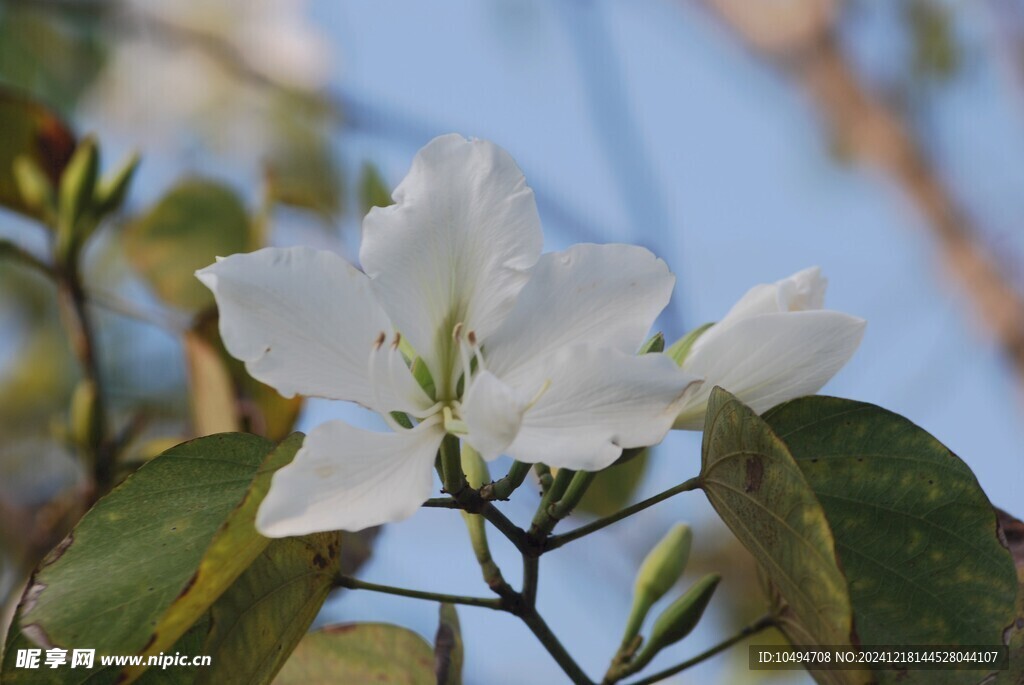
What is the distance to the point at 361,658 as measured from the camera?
86 centimetres

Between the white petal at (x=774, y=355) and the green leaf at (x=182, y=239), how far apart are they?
878 mm

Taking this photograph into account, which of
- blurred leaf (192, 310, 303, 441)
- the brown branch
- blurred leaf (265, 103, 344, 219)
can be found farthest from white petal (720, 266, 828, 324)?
the brown branch

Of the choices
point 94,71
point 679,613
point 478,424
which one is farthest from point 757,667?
point 94,71

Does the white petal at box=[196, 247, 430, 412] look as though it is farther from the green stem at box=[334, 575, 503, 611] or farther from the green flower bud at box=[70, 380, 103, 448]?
the green flower bud at box=[70, 380, 103, 448]

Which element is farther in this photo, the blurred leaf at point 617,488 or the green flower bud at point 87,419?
the green flower bud at point 87,419

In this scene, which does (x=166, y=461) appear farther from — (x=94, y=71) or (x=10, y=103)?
(x=94, y=71)

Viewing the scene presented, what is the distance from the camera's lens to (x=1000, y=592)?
2.06 ft

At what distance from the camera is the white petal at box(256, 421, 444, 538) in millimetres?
526

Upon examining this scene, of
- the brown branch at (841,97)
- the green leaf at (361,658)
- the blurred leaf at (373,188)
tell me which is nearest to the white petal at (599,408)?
the green leaf at (361,658)

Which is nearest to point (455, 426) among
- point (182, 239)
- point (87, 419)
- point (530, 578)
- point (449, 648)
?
point (530, 578)

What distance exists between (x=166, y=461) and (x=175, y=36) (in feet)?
6.83

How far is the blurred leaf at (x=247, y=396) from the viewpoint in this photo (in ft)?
3.67

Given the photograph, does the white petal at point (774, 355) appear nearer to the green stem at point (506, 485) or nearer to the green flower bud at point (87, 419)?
the green stem at point (506, 485)

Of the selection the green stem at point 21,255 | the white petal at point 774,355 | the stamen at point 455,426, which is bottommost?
the stamen at point 455,426
